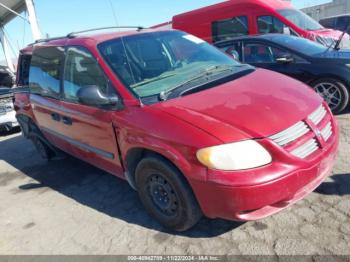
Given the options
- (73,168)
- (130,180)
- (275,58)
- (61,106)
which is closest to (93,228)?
(130,180)

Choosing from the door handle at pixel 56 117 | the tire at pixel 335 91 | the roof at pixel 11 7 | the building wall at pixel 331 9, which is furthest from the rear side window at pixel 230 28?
the building wall at pixel 331 9

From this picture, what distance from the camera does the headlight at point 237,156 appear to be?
7.81 ft

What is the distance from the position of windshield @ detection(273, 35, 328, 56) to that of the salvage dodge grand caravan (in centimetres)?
232

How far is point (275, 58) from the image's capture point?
5773mm

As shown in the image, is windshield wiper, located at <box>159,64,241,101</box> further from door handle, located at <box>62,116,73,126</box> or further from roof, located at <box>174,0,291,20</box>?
roof, located at <box>174,0,291,20</box>

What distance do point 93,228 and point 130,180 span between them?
2.06ft

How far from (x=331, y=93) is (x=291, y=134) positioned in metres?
3.14

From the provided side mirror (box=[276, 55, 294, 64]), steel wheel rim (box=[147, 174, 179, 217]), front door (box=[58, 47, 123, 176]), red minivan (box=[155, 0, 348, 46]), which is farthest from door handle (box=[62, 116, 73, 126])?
red minivan (box=[155, 0, 348, 46])

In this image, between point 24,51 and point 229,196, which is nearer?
point 229,196

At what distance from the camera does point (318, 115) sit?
113 inches

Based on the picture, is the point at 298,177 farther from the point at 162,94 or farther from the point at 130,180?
the point at 130,180

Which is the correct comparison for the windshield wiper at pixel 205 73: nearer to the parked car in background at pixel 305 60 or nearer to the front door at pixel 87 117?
the front door at pixel 87 117

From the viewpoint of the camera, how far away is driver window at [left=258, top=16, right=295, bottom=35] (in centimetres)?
953

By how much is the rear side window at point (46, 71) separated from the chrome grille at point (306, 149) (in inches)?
111
